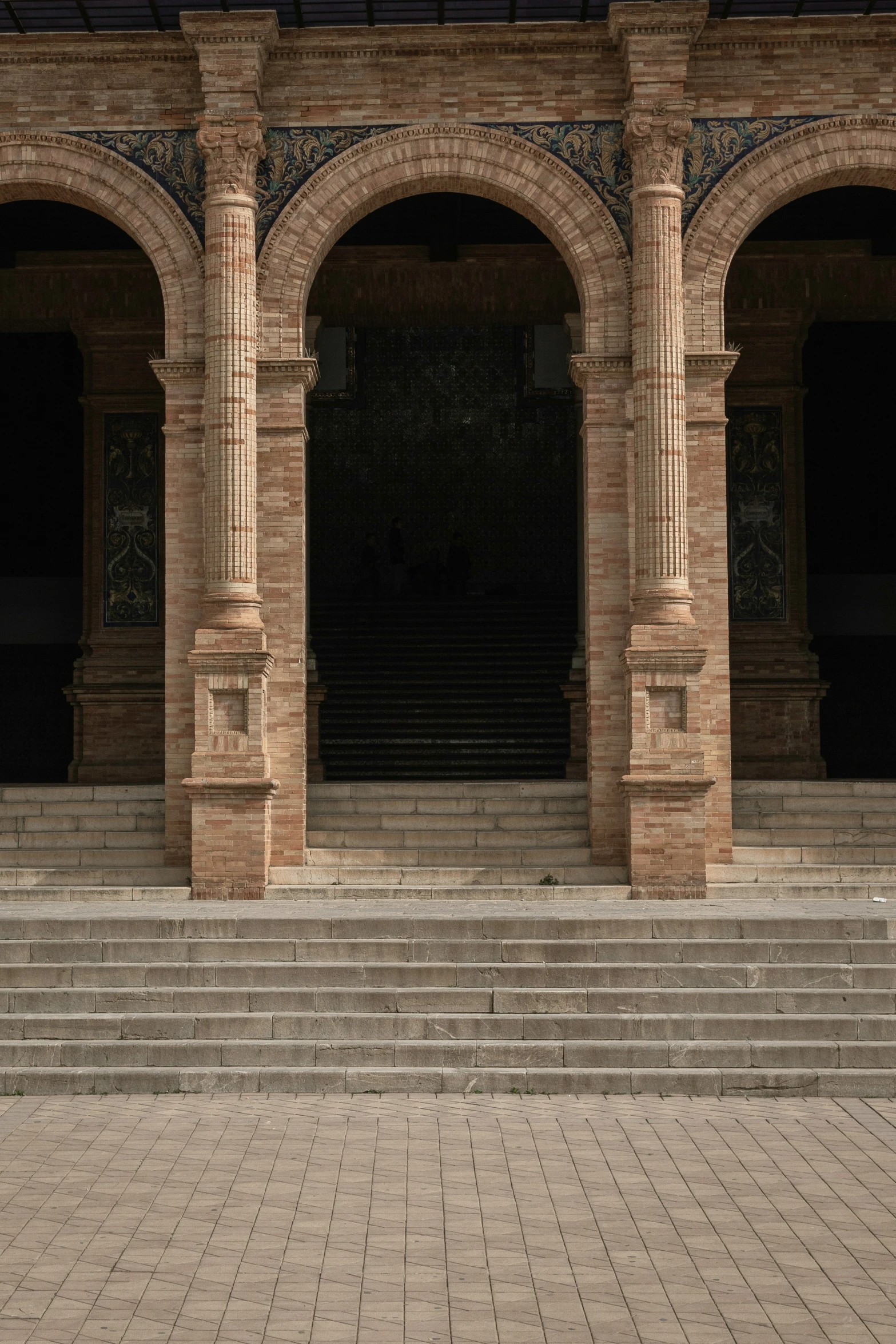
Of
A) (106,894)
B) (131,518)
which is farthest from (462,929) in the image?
(131,518)

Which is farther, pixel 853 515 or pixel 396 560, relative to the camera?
pixel 396 560

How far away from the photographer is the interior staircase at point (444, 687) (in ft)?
62.0

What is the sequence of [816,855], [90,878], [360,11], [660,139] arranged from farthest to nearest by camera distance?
[816,855] < [360,11] < [660,139] < [90,878]

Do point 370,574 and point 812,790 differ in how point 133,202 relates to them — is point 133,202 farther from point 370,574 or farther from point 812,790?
point 370,574

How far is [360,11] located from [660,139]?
115 inches

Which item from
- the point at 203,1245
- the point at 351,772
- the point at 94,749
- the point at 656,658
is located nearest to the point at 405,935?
the point at 656,658

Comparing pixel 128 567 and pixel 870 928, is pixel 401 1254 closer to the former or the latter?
pixel 870 928

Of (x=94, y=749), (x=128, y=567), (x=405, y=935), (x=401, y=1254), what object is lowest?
(x=401, y=1254)

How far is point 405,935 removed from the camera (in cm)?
1202

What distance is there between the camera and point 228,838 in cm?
1452

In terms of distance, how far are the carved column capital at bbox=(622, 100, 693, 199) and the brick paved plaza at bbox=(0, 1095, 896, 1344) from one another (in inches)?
336

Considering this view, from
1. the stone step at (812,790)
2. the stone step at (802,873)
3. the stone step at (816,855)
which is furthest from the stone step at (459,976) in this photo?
the stone step at (812,790)

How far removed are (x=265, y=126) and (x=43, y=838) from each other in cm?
683

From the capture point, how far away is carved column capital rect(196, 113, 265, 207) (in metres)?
15.1
